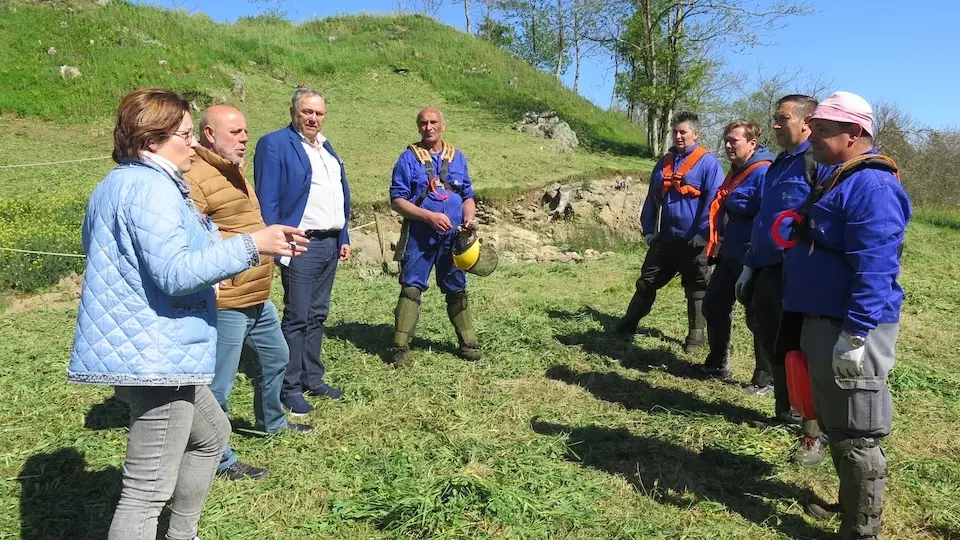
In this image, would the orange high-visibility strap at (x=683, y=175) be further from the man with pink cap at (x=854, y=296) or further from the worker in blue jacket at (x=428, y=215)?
the man with pink cap at (x=854, y=296)

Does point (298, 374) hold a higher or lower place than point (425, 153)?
lower


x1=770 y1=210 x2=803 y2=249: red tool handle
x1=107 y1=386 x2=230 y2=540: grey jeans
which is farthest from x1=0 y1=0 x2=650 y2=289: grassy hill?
x1=770 y1=210 x2=803 y2=249: red tool handle

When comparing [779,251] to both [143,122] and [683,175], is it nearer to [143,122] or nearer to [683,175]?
[683,175]

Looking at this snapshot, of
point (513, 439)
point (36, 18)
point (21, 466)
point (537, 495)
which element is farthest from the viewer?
point (36, 18)

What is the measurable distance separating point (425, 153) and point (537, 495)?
2.85m

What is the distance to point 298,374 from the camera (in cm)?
415

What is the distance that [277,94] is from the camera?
57.1 feet

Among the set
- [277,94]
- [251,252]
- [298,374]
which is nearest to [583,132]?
[277,94]

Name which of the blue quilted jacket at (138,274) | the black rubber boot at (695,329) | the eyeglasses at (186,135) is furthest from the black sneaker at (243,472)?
the black rubber boot at (695,329)

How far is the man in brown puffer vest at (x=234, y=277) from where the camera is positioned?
300cm

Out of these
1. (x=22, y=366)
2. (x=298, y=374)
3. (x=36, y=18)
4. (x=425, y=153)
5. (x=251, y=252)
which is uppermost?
(x=36, y=18)

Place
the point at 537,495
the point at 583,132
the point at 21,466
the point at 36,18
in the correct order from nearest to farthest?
the point at 537,495 < the point at 21,466 < the point at 36,18 < the point at 583,132

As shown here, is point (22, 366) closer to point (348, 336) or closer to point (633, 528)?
point (348, 336)

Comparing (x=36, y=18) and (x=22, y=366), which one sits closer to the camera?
(x=22, y=366)
